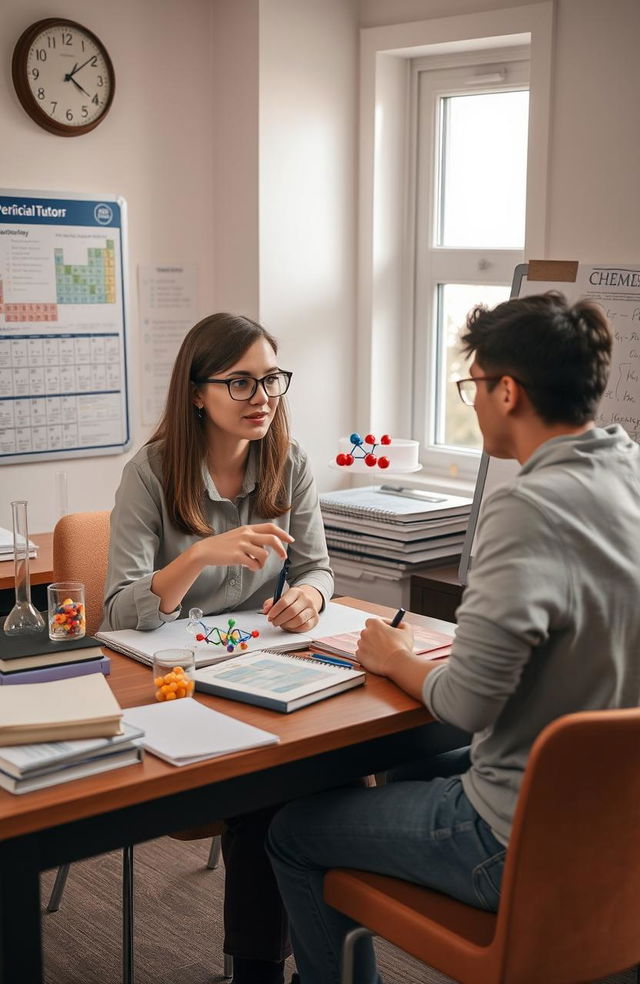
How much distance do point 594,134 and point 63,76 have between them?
1.50 meters

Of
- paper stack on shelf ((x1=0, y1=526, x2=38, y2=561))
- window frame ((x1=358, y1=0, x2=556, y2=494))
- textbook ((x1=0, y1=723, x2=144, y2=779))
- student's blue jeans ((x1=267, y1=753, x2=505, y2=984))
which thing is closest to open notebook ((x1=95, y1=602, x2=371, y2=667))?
student's blue jeans ((x1=267, y1=753, x2=505, y2=984))

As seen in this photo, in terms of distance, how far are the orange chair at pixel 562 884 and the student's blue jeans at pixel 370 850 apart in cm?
6

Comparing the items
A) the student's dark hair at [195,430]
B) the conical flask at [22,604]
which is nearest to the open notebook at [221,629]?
the conical flask at [22,604]

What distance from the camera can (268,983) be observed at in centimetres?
213

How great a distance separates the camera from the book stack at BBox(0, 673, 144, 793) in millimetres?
1430

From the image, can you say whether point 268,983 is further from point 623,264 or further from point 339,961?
point 623,264

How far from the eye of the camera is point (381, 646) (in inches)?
75.3

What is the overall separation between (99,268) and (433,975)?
2202mm

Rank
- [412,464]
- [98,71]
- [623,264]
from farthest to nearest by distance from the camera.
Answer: [412,464], [98,71], [623,264]

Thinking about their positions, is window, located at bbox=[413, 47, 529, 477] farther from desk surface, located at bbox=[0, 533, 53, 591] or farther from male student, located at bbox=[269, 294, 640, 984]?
male student, located at bbox=[269, 294, 640, 984]

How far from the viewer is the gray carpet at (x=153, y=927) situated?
7.65ft

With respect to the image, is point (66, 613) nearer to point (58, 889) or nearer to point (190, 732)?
point (190, 732)

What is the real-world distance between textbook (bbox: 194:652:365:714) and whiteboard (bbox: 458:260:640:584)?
0.99m

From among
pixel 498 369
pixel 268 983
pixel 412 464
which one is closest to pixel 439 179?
pixel 412 464
